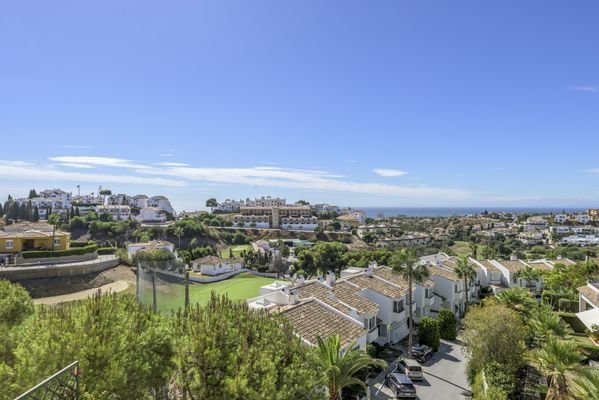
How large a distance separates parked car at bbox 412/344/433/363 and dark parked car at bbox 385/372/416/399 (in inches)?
251

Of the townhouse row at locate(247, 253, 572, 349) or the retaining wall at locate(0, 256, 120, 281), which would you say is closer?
the townhouse row at locate(247, 253, 572, 349)

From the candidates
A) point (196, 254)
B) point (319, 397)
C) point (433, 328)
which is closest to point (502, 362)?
point (433, 328)

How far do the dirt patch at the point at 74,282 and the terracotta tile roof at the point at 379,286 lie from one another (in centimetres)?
3730

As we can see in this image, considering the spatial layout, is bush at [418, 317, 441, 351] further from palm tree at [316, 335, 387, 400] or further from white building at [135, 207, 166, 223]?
white building at [135, 207, 166, 223]

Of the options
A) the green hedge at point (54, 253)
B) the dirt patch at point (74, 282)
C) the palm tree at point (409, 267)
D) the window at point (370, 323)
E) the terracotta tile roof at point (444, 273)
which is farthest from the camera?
the green hedge at point (54, 253)

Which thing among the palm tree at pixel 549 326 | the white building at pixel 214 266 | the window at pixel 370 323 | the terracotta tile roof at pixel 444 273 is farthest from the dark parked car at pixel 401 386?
the white building at pixel 214 266

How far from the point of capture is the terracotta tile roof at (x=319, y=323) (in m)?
22.2

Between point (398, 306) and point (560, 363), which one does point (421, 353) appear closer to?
point (398, 306)

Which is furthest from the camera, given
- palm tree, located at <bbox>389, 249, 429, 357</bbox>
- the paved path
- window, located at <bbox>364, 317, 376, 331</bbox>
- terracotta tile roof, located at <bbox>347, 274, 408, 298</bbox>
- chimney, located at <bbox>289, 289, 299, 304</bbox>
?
the paved path

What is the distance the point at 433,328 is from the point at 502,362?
11.2 meters

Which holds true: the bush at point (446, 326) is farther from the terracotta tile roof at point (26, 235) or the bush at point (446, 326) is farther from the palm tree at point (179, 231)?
the palm tree at point (179, 231)

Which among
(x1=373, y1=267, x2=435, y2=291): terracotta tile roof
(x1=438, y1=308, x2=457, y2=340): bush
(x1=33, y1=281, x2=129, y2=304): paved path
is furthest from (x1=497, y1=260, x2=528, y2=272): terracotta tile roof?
(x1=33, y1=281, x2=129, y2=304): paved path

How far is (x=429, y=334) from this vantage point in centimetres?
3453

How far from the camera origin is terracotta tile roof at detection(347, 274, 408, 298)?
118 ft
